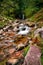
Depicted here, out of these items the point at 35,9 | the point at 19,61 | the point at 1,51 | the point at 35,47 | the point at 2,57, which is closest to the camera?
the point at 35,47

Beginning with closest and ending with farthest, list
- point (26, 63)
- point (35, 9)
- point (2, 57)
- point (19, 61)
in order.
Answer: point (26, 63), point (19, 61), point (2, 57), point (35, 9)

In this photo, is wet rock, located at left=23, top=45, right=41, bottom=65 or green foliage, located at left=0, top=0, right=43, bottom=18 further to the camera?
green foliage, located at left=0, top=0, right=43, bottom=18

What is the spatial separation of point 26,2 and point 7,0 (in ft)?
13.8

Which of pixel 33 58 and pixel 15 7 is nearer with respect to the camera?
pixel 33 58

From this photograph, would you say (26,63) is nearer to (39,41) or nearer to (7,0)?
(39,41)

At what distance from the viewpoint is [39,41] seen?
13.5 meters

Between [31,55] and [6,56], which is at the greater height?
[31,55]

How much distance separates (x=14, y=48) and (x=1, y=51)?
94cm

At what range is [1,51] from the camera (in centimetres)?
1759

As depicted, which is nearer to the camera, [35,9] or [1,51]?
[1,51]

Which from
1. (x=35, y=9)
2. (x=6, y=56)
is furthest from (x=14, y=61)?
(x=35, y=9)

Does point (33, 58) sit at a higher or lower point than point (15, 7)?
higher

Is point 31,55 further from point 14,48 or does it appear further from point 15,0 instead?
point 15,0

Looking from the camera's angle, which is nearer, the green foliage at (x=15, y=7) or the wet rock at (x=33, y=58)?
the wet rock at (x=33, y=58)
